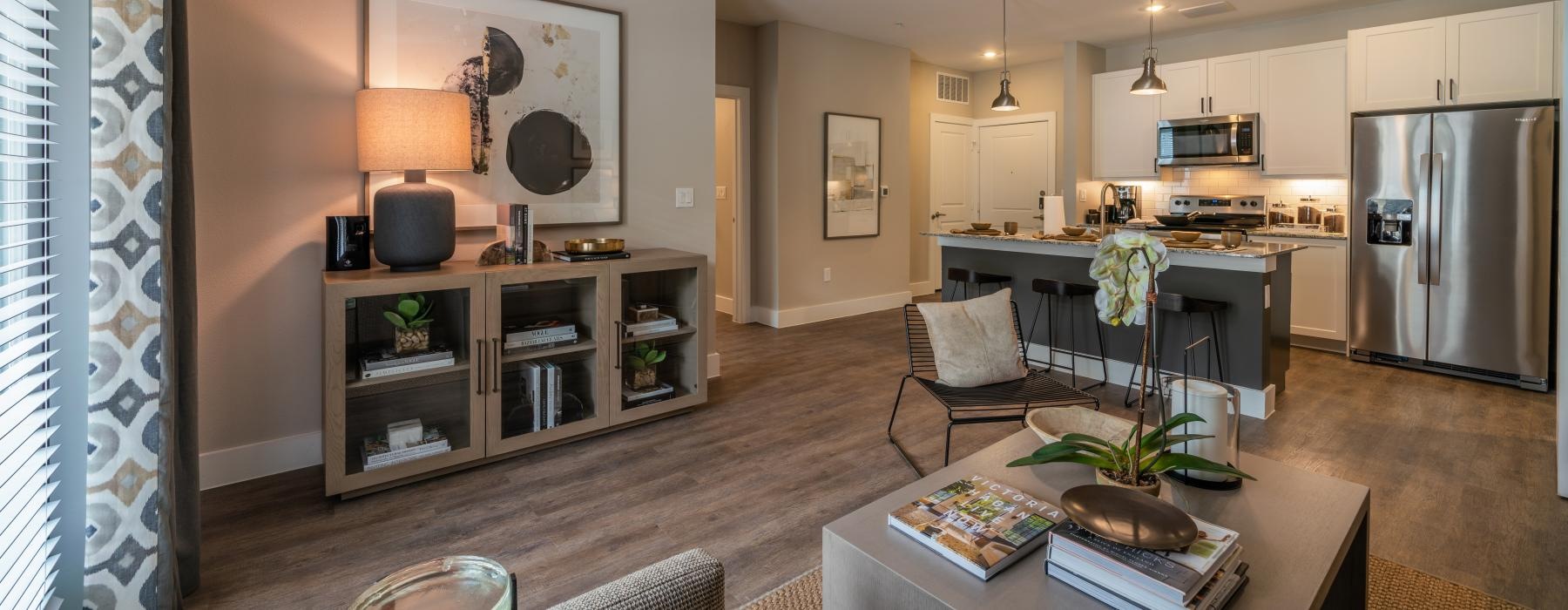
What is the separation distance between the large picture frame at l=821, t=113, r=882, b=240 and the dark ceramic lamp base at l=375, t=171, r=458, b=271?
155 inches

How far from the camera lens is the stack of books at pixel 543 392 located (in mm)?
3148

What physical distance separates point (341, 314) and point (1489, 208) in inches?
230

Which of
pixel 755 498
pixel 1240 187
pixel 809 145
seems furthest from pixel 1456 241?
pixel 755 498

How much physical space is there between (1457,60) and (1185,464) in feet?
15.5

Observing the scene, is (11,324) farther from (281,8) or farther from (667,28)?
(667,28)

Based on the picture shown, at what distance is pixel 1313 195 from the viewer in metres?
5.60

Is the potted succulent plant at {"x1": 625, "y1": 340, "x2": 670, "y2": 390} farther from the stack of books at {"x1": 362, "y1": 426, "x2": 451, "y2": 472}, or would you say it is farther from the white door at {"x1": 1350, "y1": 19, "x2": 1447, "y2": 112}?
the white door at {"x1": 1350, "y1": 19, "x2": 1447, "y2": 112}

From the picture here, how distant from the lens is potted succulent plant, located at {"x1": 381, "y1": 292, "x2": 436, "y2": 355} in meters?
2.81

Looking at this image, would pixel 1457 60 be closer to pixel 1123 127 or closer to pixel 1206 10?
pixel 1206 10

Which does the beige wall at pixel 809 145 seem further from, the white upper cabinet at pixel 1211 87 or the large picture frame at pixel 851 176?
the white upper cabinet at pixel 1211 87

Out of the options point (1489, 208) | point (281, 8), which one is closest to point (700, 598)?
point (281, 8)

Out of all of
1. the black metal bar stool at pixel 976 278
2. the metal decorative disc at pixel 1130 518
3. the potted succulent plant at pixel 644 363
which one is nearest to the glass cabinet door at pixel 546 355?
the potted succulent plant at pixel 644 363

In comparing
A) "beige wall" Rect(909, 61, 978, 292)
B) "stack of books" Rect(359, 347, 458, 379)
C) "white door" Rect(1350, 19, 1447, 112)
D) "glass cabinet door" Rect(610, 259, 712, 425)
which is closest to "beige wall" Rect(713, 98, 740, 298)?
"beige wall" Rect(909, 61, 978, 292)

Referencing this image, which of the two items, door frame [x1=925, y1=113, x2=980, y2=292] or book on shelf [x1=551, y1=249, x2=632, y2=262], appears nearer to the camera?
book on shelf [x1=551, y1=249, x2=632, y2=262]
